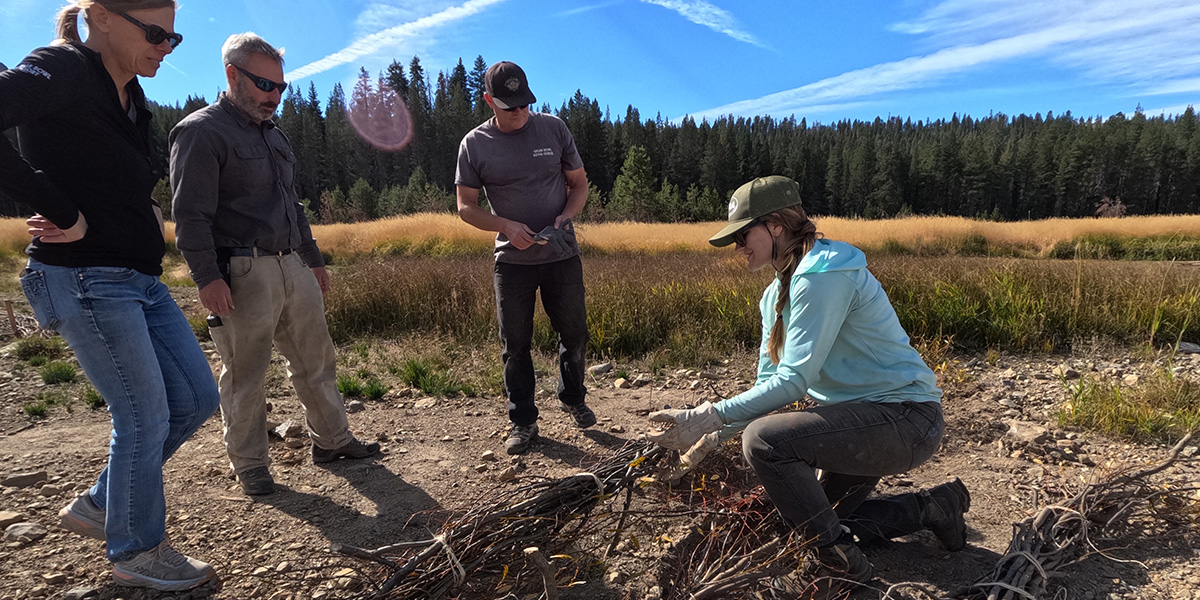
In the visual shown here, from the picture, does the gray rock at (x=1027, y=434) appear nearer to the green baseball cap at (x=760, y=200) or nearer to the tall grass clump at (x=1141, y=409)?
the tall grass clump at (x=1141, y=409)

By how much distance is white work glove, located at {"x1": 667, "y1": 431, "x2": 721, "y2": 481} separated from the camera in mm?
2146

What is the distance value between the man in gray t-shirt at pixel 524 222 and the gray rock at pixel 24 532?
2010mm

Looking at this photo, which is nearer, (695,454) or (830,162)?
(695,454)

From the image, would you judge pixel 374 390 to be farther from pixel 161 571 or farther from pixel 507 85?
pixel 507 85

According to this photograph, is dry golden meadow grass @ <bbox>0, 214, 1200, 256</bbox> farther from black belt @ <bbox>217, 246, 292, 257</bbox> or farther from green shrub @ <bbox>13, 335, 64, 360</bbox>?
black belt @ <bbox>217, 246, 292, 257</bbox>

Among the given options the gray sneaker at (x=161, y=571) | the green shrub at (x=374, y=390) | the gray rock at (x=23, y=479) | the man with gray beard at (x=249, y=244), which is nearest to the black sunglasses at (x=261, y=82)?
the man with gray beard at (x=249, y=244)

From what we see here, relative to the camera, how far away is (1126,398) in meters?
3.54

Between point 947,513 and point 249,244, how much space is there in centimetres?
308

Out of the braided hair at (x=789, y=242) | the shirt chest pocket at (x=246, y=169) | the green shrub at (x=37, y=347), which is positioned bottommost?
the green shrub at (x=37, y=347)

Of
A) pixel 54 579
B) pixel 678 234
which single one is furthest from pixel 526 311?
pixel 678 234

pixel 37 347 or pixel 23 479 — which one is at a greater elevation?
pixel 37 347

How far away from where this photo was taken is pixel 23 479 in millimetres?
2783

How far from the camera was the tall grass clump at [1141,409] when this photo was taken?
10.7 feet

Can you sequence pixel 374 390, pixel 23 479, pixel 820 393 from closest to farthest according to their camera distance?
pixel 820 393 → pixel 23 479 → pixel 374 390
